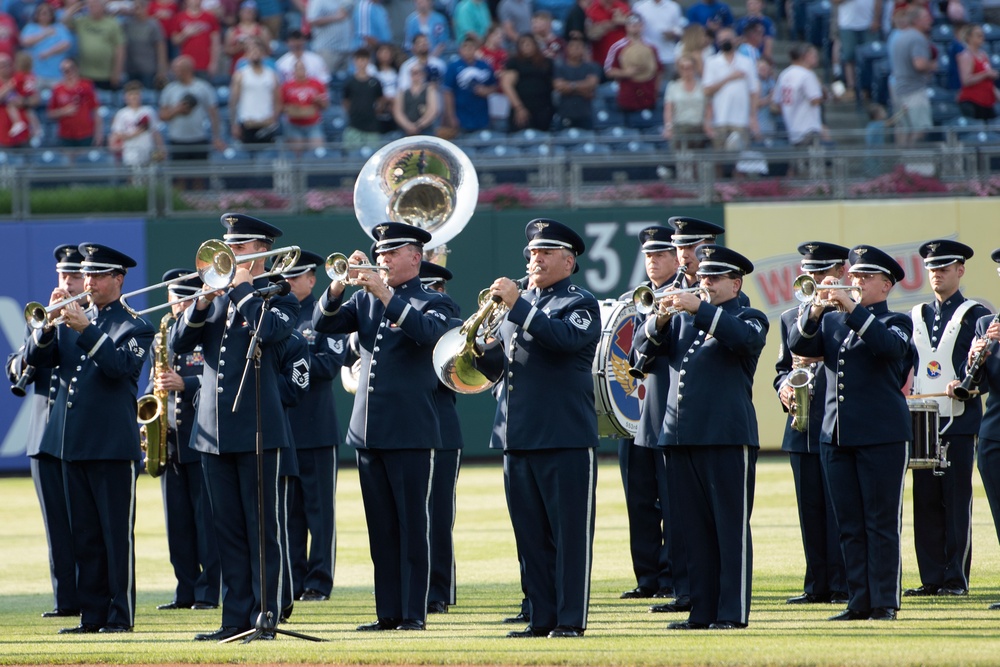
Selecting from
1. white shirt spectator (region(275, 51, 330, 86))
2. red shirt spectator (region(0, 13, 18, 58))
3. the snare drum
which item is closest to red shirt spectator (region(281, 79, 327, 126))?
white shirt spectator (region(275, 51, 330, 86))

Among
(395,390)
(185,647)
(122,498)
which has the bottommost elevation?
(185,647)

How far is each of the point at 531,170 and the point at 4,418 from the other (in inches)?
263

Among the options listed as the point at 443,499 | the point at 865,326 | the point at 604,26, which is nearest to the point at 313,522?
the point at 443,499

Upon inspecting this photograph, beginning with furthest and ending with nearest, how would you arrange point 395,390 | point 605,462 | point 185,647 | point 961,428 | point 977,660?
point 605,462, point 961,428, point 395,390, point 185,647, point 977,660

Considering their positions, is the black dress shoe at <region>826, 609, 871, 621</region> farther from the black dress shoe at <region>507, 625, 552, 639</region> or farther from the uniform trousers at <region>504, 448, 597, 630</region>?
the black dress shoe at <region>507, 625, 552, 639</region>

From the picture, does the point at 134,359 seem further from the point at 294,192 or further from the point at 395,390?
the point at 294,192

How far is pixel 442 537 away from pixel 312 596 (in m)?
1.29

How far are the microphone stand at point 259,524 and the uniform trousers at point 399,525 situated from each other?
0.55 metres

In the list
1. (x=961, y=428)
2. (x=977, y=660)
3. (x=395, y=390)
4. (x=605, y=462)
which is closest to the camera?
(x=977, y=660)

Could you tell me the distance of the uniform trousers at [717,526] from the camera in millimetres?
8000

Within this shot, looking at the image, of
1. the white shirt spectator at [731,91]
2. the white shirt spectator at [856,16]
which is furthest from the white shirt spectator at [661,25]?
the white shirt spectator at [856,16]

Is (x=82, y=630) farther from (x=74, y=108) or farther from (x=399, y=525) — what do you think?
(x=74, y=108)

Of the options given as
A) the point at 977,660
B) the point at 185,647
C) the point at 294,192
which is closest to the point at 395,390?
the point at 185,647

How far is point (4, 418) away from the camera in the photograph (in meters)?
17.5
